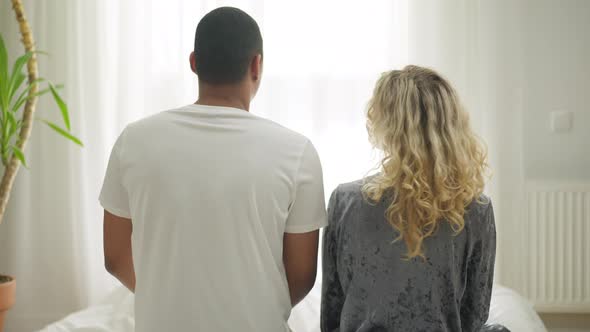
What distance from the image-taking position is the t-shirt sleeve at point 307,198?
3.98ft

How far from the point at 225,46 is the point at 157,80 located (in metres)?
2.15

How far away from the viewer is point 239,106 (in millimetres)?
1266

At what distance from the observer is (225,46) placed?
1239 mm

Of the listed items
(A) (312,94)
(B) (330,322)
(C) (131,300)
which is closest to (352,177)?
(A) (312,94)

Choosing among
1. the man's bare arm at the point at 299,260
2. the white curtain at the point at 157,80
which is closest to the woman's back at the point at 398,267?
the man's bare arm at the point at 299,260

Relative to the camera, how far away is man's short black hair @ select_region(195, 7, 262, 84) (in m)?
1.24

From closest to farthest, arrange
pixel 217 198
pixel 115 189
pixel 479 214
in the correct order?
pixel 217 198 → pixel 115 189 → pixel 479 214

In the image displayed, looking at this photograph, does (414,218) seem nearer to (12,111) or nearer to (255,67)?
(255,67)

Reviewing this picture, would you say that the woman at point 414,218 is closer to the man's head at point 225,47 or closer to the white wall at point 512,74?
the man's head at point 225,47

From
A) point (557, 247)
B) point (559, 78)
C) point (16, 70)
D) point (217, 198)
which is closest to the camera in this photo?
point (217, 198)

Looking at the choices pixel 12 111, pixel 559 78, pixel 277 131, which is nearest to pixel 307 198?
pixel 277 131

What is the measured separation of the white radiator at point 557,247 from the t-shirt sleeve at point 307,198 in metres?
2.13

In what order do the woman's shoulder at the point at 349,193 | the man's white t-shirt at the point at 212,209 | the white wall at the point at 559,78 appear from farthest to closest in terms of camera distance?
the white wall at the point at 559,78 → the woman's shoulder at the point at 349,193 → the man's white t-shirt at the point at 212,209

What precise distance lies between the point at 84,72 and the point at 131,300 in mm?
1377
